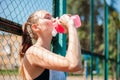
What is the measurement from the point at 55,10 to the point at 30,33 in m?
0.91

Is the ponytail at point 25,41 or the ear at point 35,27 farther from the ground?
the ear at point 35,27

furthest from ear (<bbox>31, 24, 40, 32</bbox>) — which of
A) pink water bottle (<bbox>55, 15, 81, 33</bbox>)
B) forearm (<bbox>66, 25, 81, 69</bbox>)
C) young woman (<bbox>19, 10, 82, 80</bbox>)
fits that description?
forearm (<bbox>66, 25, 81, 69</bbox>)

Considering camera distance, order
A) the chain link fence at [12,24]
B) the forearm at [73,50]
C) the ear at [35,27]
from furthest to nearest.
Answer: the chain link fence at [12,24]
the ear at [35,27]
the forearm at [73,50]

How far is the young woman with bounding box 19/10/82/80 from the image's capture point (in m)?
2.15

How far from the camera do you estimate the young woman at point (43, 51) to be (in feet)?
7.06

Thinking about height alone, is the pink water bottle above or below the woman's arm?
above

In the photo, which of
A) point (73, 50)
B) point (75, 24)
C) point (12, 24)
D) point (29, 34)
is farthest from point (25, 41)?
point (73, 50)

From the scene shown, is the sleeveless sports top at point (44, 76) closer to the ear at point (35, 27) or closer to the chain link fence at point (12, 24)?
the ear at point (35, 27)

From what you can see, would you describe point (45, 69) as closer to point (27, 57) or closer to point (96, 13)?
point (27, 57)

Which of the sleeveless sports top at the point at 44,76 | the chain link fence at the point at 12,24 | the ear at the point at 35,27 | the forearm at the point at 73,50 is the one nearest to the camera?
the forearm at the point at 73,50

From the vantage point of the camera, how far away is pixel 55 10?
11.1 ft

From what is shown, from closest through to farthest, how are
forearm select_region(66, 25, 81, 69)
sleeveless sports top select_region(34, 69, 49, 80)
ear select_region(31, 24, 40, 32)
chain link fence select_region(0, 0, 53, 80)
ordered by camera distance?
forearm select_region(66, 25, 81, 69), sleeveless sports top select_region(34, 69, 49, 80), ear select_region(31, 24, 40, 32), chain link fence select_region(0, 0, 53, 80)

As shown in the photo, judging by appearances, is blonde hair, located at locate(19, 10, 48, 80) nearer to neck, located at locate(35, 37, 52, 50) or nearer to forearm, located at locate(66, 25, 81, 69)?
neck, located at locate(35, 37, 52, 50)

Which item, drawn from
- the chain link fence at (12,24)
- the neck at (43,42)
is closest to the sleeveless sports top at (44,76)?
the neck at (43,42)
